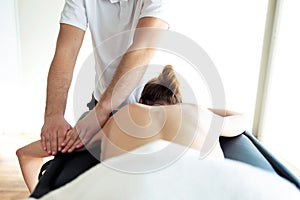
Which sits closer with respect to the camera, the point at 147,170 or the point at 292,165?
the point at 147,170

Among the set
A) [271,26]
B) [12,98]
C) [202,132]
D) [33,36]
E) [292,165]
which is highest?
[271,26]

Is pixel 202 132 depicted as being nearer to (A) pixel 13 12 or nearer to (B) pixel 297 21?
(B) pixel 297 21

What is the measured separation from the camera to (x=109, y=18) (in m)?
1.37

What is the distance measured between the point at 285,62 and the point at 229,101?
63cm

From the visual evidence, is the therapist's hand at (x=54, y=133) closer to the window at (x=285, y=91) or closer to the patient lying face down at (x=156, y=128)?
the patient lying face down at (x=156, y=128)

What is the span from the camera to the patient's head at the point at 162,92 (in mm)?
1329

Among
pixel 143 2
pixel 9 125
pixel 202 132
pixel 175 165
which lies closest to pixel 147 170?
pixel 175 165

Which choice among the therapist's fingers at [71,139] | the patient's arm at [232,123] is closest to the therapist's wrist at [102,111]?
the therapist's fingers at [71,139]

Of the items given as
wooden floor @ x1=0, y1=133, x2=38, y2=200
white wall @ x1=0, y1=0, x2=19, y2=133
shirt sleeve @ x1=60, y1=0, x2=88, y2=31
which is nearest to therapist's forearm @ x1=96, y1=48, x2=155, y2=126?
shirt sleeve @ x1=60, y1=0, x2=88, y2=31

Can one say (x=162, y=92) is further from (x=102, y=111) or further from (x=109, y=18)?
(x=109, y=18)

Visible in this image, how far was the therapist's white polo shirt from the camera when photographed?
48.7 inches

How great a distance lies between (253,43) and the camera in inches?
107

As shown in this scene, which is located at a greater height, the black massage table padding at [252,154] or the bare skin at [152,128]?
the bare skin at [152,128]

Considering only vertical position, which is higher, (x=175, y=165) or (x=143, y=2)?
(x=143, y=2)
